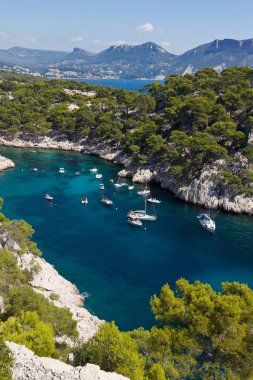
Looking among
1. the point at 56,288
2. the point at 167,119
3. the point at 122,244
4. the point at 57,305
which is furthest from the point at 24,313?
the point at 167,119

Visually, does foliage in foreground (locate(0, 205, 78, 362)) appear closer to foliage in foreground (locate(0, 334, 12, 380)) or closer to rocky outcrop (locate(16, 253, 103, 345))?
foliage in foreground (locate(0, 334, 12, 380))

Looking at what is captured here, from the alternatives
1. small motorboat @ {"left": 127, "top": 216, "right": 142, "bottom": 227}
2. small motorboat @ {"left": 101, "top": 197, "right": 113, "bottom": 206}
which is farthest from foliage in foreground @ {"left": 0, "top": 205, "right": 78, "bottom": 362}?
small motorboat @ {"left": 101, "top": 197, "right": 113, "bottom": 206}

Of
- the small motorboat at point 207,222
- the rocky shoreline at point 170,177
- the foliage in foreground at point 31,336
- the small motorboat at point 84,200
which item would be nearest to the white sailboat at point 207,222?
the small motorboat at point 207,222

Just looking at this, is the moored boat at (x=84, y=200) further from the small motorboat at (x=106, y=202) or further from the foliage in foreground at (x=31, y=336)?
the foliage in foreground at (x=31, y=336)

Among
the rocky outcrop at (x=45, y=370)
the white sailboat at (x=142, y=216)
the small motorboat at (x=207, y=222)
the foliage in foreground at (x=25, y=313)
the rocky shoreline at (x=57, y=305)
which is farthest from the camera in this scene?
the white sailboat at (x=142, y=216)

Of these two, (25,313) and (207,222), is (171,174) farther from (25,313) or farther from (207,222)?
(25,313)

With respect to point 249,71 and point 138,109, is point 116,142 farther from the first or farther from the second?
point 249,71
